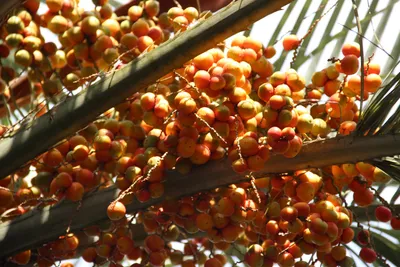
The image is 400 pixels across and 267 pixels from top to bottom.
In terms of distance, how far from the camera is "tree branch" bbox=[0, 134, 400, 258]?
4.53 feet

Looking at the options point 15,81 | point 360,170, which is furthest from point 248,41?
point 15,81

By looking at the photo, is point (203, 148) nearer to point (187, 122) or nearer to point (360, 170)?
point (187, 122)

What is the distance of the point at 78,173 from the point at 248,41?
1.53 feet

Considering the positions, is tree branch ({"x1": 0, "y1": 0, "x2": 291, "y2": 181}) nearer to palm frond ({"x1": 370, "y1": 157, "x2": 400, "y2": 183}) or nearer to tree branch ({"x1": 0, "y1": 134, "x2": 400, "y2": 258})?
tree branch ({"x1": 0, "y1": 134, "x2": 400, "y2": 258})

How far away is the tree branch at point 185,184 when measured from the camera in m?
1.38

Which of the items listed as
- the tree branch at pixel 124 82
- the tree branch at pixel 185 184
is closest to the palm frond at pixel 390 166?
the tree branch at pixel 185 184

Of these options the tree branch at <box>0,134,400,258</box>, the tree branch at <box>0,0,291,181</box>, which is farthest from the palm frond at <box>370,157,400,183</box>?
the tree branch at <box>0,0,291,181</box>

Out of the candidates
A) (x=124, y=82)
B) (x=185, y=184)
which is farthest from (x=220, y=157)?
(x=124, y=82)

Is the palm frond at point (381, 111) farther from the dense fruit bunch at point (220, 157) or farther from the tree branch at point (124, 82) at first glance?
the tree branch at point (124, 82)

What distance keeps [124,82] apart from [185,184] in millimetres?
240

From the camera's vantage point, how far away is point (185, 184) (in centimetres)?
148

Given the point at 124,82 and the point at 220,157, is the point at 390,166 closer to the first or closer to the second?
the point at 220,157

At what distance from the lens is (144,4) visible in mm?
1863

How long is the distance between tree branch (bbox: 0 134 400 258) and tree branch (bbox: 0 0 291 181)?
0.13m
